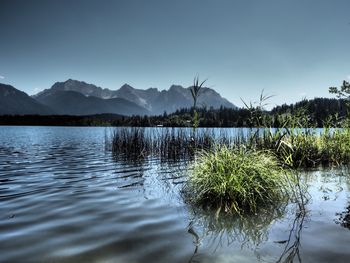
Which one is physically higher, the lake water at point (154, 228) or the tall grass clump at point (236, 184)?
the tall grass clump at point (236, 184)

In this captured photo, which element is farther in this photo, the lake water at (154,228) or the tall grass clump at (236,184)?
the tall grass clump at (236,184)

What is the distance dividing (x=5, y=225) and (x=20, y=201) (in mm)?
2071

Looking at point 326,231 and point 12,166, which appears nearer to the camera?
point 326,231

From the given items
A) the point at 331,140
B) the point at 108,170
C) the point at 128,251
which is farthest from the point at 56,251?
the point at 331,140

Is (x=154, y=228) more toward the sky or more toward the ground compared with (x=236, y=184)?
more toward the ground

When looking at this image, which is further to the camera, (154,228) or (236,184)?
(236,184)

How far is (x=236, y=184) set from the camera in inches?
250

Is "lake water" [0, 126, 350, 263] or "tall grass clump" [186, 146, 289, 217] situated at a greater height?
"tall grass clump" [186, 146, 289, 217]

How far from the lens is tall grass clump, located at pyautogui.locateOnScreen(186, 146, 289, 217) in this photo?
6254 mm

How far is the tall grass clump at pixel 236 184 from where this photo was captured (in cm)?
625

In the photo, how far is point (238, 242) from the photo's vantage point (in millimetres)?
4547

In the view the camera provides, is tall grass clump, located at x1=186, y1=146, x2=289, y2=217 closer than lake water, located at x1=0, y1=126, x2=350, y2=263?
No

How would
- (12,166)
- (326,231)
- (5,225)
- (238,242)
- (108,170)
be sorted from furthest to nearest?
(12,166) < (108,170) < (5,225) < (326,231) < (238,242)

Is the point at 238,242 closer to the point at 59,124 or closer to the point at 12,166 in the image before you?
the point at 12,166
